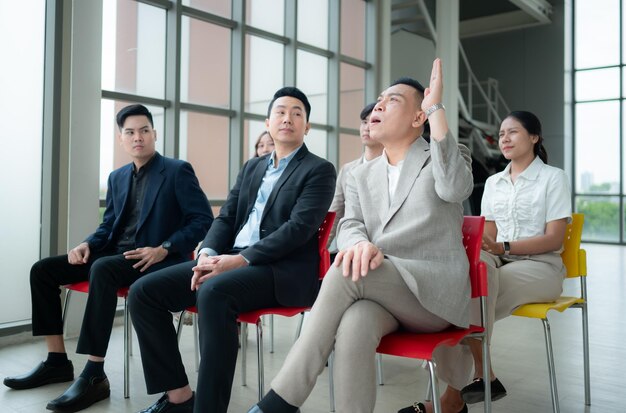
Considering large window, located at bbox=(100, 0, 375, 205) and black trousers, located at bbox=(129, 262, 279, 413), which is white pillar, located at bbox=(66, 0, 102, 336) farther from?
black trousers, located at bbox=(129, 262, 279, 413)

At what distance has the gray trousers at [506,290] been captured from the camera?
2164 millimetres

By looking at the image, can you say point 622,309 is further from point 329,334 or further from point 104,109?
point 104,109

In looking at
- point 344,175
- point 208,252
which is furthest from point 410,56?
point 208,252

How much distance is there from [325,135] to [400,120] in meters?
4.73

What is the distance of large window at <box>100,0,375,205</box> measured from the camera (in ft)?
15.0

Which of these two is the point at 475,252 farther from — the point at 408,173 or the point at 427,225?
the point at 408,173

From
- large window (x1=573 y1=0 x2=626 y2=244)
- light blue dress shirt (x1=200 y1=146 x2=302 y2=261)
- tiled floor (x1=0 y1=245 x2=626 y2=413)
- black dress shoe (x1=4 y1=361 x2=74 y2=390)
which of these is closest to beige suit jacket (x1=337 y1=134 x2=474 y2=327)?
light blue dress shirt (x1=200 y1=146 x2=302 y2=261)

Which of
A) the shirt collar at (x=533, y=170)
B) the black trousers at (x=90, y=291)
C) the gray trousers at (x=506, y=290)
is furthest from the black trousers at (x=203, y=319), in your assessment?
the shirt collar at (x=533, y=170)

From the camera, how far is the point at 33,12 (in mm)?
3857

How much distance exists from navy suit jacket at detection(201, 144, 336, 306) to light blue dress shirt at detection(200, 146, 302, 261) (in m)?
0.02

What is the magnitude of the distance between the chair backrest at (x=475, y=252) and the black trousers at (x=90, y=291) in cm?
156

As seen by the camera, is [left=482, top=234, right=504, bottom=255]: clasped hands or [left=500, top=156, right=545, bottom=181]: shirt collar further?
[left=500, top=156, right=545, bottom=181]: shirt collar

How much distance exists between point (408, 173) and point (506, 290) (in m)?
0.76

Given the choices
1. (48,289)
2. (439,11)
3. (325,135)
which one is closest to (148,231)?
(48,289)
